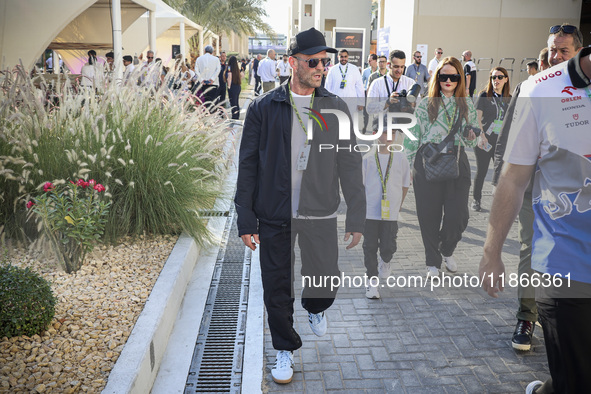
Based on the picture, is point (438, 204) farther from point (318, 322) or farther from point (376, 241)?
point (318, 322)

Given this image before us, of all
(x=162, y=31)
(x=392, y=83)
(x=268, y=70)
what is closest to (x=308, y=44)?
(x=392, y=83)

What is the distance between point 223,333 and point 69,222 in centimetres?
165

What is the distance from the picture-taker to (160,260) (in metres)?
5.58

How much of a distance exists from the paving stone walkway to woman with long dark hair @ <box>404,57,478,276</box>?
44 centimetres

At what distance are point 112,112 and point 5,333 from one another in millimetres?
3303

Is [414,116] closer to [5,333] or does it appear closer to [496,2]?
[5,333]

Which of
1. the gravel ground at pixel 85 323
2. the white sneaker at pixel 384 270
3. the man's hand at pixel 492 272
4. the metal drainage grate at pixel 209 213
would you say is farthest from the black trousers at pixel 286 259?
the metal drainage grate at pixel 209 213

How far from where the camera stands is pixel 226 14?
46.9 meters

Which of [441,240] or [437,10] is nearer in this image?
[441,240]

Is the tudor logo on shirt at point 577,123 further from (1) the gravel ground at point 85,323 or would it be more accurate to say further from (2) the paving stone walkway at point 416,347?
(1) the gravel ground at point 85,323

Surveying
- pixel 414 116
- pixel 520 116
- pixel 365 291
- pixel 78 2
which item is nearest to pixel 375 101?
pixel 414 116

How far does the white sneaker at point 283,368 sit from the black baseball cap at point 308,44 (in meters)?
1.98

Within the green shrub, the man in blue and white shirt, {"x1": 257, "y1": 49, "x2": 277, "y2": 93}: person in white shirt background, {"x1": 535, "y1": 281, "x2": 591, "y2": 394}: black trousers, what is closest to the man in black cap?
the man in blue and white shirt

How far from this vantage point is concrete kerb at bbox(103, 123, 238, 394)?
3384mm
